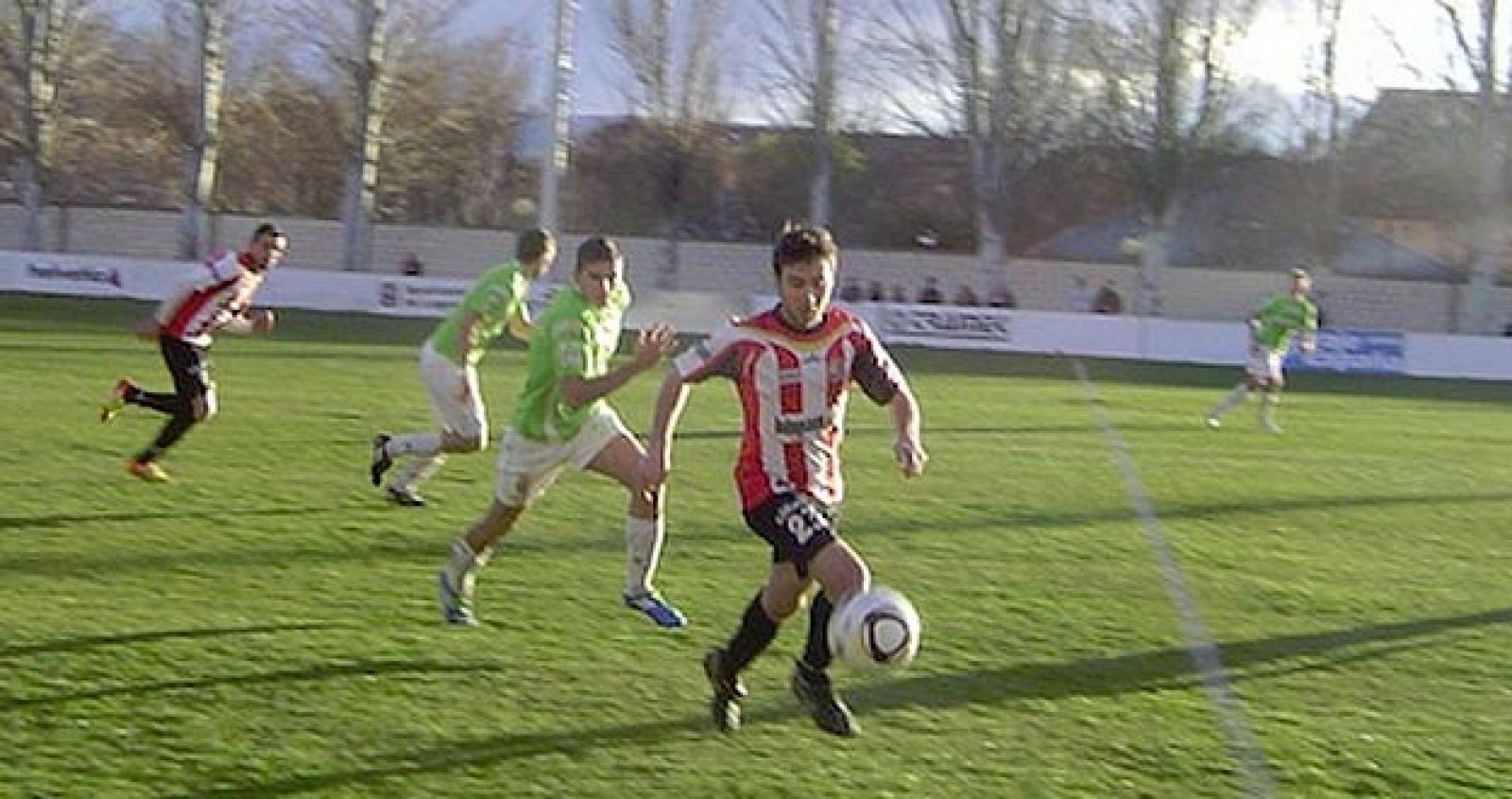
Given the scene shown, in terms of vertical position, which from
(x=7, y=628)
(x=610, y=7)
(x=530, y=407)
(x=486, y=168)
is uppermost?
(x=610, y=7)

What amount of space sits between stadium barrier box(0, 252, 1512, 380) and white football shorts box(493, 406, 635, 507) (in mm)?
25757

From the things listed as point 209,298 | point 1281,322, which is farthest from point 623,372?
point 1281,322

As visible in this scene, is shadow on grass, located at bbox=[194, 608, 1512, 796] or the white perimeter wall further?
the white perimeter wall

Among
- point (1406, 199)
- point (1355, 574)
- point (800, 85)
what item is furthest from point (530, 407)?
point (1406, 199)

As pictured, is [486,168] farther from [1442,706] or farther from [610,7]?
[1442,706]

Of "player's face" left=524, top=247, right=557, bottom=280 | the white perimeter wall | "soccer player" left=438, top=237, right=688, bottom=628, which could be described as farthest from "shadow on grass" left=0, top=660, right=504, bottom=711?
the white perimeter wall

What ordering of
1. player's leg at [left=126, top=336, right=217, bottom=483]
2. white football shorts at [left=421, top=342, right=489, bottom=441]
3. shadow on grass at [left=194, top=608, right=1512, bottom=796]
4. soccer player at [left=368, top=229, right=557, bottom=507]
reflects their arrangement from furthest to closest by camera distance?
1. player's leg at [left=126, top=336, right=217, bottom=483]
2. white football shorts at [left=421, top=342, right=489, bottom=441]
3. soccer player at [left=368, top=229, right=557, bottom=507]
4. shadow on grass at [left=194, top=608, right=1512, bottom=796]

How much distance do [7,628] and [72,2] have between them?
3975cm

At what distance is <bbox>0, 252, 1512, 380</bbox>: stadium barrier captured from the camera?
113ft

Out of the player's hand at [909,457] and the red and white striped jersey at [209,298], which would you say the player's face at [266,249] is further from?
the player's hand at [909,457]

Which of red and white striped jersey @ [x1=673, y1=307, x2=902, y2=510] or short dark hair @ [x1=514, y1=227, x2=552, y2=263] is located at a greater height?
short dark hair @ [x1=514, y1=227, x2=552, y2=263]

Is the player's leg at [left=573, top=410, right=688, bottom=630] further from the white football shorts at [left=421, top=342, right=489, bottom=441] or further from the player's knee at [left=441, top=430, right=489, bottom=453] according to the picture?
the player's knee at [left=441, top=430, right=489, bottom=453]

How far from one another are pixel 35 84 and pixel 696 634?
3822 cm

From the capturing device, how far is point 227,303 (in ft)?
39.1
